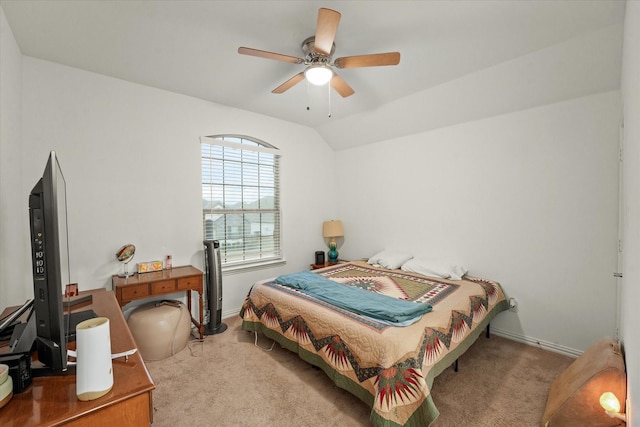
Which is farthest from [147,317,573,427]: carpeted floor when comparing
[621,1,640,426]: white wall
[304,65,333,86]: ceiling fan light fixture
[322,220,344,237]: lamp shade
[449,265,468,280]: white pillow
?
[304,65,333,86]: ceiling fan light fixture

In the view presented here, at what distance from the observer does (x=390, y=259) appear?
148 inches

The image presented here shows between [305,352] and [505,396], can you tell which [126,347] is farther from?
[505,396]

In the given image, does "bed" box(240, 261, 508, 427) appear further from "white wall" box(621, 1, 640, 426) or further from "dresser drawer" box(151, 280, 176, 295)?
"white wall" box(621, 1, 640, 426)

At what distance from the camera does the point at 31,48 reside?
2.30 meters

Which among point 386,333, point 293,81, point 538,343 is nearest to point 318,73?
point 293,81

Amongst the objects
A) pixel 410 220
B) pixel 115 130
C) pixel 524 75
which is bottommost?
pixel 410 220

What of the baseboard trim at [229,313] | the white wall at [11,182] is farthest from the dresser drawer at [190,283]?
the white wall at [11,182]

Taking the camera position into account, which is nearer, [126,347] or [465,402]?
[126,347]

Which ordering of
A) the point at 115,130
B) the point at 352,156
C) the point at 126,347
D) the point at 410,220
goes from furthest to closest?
1. the point at 352,156
2. the point at 410,220
3. the point at 115,130
4. the point at 126,347

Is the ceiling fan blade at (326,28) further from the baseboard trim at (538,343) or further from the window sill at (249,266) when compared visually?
the baseboard trim at (538,343)

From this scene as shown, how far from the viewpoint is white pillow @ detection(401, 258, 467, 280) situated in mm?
3174

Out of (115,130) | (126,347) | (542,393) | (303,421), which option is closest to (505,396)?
(542,393)

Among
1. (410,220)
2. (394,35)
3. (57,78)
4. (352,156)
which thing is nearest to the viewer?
(394,35)

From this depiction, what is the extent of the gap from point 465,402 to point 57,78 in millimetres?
4406
